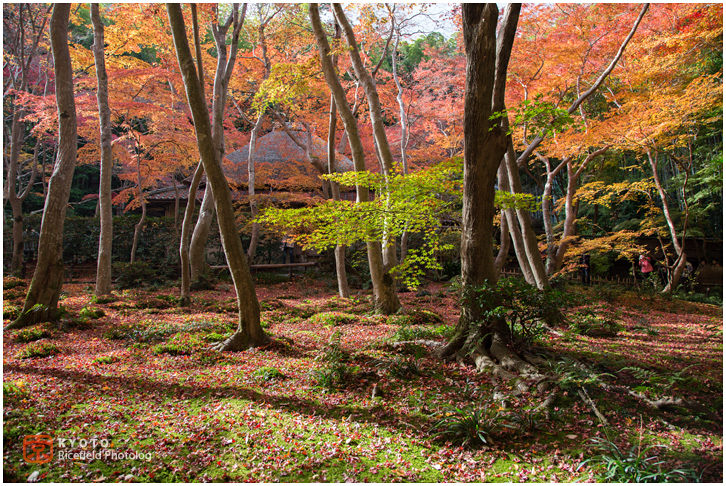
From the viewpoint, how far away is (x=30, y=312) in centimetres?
534

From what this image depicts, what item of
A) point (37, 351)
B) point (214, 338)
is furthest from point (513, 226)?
point (37, 351)

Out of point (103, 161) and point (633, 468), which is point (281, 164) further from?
point (633, 468)

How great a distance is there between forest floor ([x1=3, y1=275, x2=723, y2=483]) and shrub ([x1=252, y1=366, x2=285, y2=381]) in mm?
16

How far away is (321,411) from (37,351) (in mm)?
3517

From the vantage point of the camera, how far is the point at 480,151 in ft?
13.3

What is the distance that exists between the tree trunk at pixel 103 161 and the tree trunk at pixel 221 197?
463 cm

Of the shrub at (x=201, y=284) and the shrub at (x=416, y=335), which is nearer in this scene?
the shrub at (x=416, y=335)

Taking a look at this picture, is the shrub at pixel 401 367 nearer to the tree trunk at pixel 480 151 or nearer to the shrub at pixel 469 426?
the tree trunk at pixel 480 151

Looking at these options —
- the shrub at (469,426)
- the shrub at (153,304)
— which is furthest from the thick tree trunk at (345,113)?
the shrub at (153,304)

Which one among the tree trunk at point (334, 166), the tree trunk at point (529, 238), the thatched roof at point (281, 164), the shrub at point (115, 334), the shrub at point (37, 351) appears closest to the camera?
the shrub at point (37, 351)

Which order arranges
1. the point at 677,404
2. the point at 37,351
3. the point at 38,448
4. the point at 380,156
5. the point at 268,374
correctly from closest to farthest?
the point at 38,448 < the point at 677,404 < the point at 268,374 < the point at 37,351 < the point at 380,156

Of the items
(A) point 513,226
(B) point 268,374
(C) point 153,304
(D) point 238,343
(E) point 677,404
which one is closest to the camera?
(E) point 677,404

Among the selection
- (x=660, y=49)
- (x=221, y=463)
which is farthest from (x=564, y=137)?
(x=221, y=463)

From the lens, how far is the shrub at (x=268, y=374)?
12.5ft
